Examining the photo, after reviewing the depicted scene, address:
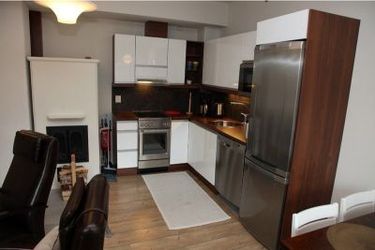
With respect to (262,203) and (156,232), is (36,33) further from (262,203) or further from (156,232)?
(262,203)

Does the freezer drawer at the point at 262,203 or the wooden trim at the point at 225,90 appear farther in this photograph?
the wooden trim at the point at 225,90

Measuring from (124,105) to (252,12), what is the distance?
96.7 inches

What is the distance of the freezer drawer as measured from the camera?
2361 millimetres

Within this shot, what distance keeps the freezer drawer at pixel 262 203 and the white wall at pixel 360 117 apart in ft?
2.19

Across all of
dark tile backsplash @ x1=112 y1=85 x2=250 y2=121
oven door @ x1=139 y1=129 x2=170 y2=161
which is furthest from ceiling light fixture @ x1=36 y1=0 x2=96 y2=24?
oven door @ x1=139 y1=129 x2=170 y2=161

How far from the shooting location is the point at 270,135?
2.40 m

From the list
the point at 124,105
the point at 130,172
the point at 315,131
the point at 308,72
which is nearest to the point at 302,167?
the point at 315,131

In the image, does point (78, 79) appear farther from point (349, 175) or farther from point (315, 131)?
point (349, 175)

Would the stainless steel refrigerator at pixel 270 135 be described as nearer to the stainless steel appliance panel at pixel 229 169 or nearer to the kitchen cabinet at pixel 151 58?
the stainless steel appliance panel at pixel 229 169

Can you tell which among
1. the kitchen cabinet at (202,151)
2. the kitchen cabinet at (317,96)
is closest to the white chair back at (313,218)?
the kitchen cabinet at (317,96)

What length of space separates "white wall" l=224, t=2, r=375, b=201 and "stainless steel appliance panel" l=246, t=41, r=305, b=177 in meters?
0.65

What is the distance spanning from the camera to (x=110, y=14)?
3.75 meters

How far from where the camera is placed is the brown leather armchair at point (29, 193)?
186 centimetres

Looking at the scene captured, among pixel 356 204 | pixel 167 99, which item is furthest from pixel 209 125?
pixel 356 204
